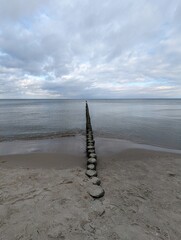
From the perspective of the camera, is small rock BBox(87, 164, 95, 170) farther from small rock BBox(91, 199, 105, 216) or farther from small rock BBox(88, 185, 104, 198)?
small rock BBox(91, 199, 105, 216)

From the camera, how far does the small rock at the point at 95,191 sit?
14.7 ft

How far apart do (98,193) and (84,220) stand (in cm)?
102

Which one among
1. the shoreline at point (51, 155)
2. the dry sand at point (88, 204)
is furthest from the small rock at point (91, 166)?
the shoreline at point (51, 155)

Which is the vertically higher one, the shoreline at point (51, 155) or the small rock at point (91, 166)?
the small rock at point (91, 166)

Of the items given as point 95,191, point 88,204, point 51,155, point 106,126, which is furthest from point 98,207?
point 106,126

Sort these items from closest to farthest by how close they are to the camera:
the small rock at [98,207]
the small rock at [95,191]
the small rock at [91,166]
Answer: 1. the small rock at [98,207]
2. the small rock at [95,191]
3. the small rock at [91,166]

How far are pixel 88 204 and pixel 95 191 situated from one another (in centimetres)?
54

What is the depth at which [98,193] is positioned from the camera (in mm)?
4531

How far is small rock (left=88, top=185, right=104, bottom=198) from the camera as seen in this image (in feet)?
14.7

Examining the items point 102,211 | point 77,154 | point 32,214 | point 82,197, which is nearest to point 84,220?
point 102,211

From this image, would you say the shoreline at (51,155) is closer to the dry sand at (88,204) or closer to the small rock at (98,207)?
the dry sand at (88,204)

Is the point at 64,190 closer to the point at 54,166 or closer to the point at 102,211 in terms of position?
the point at 102,211

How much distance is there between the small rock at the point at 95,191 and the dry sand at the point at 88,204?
146 millimetres

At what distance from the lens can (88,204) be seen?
4180mm
